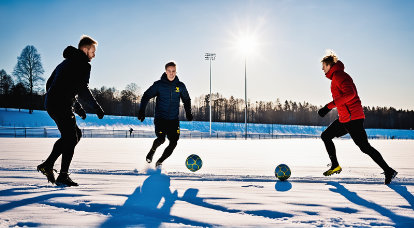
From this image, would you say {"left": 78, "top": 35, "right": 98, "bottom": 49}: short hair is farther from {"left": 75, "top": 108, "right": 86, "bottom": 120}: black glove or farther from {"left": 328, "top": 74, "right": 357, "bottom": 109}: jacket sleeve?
{"left": 328, "top": 74, "right": 357, "bottom": 109}: jacket sleeve

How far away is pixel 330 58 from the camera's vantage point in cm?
419

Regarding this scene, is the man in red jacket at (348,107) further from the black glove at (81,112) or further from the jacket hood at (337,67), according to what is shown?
the black glove at (81,112)

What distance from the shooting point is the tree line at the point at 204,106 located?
48250 mm

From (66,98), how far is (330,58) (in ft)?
11.5

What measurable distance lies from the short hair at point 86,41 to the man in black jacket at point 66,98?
0.38 feet

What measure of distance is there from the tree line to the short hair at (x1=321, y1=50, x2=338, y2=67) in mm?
51711

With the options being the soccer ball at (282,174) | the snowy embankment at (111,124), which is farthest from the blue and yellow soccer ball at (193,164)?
the snowy embankment at (111,124)

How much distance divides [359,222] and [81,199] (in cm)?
222

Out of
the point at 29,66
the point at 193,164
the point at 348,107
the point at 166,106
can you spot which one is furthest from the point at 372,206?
the point at 29,66

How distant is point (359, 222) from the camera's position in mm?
2057

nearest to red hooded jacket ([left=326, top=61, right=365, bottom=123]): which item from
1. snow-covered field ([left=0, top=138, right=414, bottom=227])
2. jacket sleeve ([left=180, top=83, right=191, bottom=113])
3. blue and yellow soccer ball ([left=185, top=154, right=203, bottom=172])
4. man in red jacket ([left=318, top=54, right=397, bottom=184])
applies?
man in red jacket ([left=318, top=54, right=397, bottom=184])

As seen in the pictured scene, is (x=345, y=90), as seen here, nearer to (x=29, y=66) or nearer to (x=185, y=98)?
(x=185, y=98)

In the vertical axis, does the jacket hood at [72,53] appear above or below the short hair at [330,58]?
below

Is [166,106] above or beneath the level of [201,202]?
above
